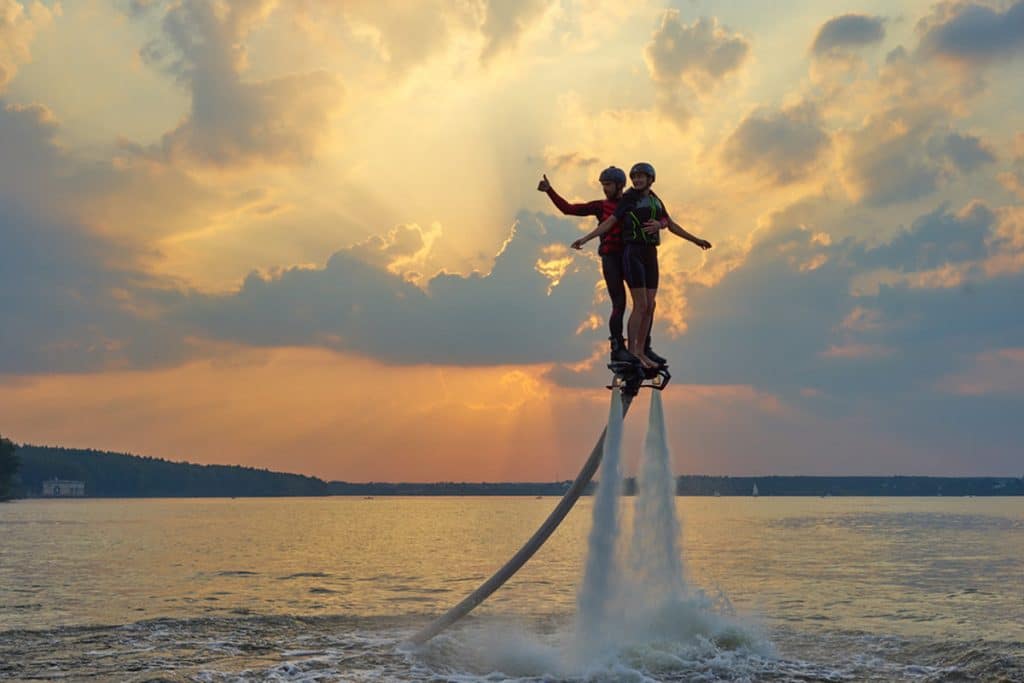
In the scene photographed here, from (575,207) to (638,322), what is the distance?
236cm

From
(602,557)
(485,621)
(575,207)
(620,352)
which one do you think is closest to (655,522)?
(602,557)

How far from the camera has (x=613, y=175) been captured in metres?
17.8

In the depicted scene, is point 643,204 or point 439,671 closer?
point 643,204

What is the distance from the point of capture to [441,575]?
54.6 m

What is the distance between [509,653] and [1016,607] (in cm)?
2349

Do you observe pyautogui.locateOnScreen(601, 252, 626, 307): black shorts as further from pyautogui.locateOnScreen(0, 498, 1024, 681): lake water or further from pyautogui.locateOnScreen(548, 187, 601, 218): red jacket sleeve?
pyautogui.locateOnScreen(0, 498, 1024, 681): lake water

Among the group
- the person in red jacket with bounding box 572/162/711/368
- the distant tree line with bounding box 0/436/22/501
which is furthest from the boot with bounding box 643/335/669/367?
the distant tree line with bounding box 0/436/22/501

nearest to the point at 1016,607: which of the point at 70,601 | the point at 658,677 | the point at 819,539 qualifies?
the point at 658,677

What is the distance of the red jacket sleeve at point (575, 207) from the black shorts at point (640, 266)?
0.91m

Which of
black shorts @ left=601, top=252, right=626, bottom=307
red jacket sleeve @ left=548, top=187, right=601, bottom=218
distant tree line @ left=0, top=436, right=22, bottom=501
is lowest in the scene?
black shorts @ left=601, top=252, right=626, bottom=307

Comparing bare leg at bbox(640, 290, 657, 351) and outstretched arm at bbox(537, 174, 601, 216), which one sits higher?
outstretched arm at bbox(537, 174, 601, 216)

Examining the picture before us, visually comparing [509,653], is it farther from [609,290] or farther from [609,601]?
[609,290]

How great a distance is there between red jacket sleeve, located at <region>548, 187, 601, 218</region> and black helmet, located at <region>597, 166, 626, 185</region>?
16.8 inches

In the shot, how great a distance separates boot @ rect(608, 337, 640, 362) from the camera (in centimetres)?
1752
